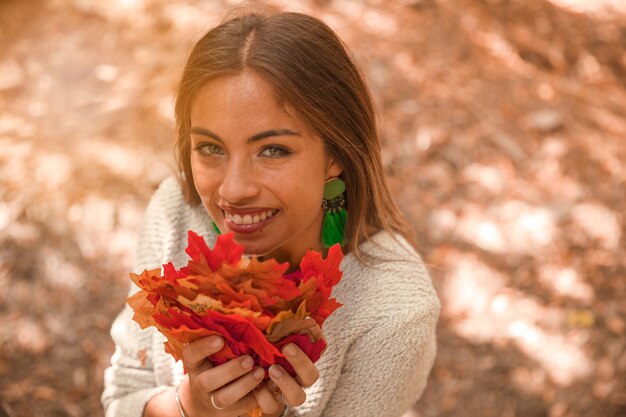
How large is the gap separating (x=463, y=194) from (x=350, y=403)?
2155mm

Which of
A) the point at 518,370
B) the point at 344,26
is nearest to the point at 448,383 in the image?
the point at 518,370

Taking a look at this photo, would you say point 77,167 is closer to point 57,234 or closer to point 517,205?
point 57,234

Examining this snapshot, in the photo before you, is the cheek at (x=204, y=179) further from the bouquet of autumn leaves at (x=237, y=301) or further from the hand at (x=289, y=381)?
the hand at (x=289, y=381)

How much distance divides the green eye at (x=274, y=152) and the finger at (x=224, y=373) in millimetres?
559

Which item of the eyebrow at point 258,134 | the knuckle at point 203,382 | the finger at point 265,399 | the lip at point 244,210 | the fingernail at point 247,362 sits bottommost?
the finger at point 265,399

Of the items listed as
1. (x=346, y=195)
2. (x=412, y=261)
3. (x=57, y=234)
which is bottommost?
(x=57, y=234)

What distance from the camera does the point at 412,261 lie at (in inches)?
83.0

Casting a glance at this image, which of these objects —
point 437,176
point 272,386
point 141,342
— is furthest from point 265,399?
point 437,176

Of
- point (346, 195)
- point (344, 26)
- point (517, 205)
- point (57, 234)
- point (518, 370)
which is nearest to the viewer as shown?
point (346, 195)

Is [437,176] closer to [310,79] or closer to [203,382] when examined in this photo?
[310,79]

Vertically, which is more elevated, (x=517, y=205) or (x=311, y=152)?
(x=311, y=152)

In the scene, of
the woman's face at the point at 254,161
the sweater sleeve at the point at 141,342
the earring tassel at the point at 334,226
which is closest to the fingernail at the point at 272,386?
the woman's face at the point at 254,161

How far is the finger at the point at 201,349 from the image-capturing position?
4.48 feet

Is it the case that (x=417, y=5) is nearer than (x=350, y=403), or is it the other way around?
(x=350, y=403)
